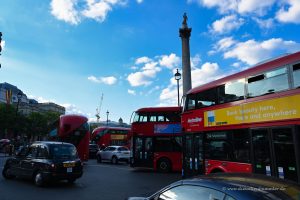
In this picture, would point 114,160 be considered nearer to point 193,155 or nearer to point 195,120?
point 193,155

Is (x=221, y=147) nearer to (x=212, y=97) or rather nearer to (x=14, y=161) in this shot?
(x=212, y=97)

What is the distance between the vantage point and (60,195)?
10609mm

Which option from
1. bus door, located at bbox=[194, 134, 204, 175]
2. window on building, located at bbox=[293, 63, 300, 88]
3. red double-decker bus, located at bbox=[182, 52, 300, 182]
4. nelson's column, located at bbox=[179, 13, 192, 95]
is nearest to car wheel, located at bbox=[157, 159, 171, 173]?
red double-decker bus, located at bbox=[182, 52, 300, 182]

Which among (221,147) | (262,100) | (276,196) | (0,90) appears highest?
(0,90)

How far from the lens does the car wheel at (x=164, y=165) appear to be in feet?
66.2

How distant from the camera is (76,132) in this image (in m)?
24.2

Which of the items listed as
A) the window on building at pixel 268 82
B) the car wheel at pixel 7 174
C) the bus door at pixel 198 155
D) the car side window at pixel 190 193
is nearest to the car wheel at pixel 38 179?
the car wheel at pixel 7 174

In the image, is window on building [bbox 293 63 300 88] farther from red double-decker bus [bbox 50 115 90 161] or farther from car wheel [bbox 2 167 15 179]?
red double-decker bus [bbox 50 115 90 161]

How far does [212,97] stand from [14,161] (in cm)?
889

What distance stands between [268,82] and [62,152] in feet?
27.2

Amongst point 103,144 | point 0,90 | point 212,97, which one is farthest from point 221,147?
point 0,90

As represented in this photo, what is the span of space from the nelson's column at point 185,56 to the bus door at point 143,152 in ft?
48.2

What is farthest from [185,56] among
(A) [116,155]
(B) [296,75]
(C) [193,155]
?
(B) [296,75]

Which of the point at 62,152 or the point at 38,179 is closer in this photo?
the point at 38,179
